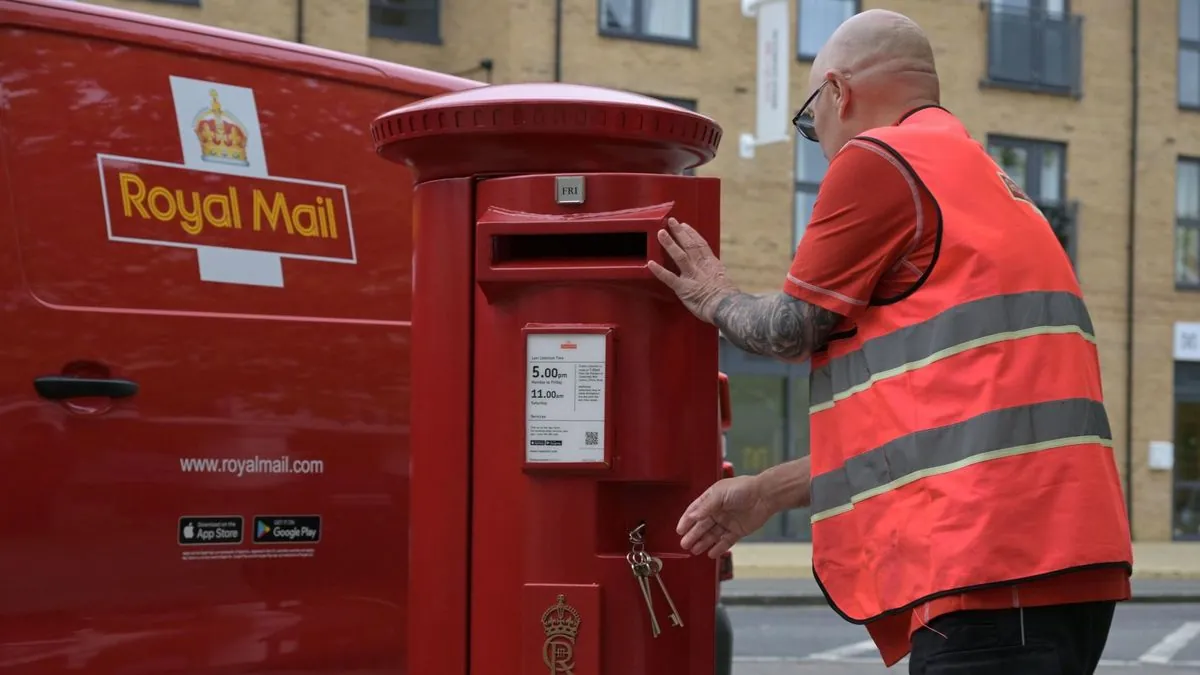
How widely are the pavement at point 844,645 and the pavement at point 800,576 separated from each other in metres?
0.46

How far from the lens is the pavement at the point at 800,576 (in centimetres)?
1402

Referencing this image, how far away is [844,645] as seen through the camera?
34.1ft

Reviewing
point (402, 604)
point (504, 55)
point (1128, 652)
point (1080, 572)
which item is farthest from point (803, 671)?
point (504, 55)

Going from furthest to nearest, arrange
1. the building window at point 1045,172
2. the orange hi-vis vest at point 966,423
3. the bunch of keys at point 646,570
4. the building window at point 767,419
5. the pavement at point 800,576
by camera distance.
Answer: the building window at point 1045,172
the building window at point 767,419
the pavement at point 800,576
the bunch of keys at point 646,570
the orange hi-vis vest at point 966,423

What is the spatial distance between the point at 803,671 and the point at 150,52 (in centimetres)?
649

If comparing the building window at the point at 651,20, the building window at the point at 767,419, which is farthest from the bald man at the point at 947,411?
the building window at the point at 767,419

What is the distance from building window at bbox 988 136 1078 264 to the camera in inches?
830

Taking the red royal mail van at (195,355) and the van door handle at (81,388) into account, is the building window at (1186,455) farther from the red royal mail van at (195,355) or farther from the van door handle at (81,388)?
the van door handle at (81,388)

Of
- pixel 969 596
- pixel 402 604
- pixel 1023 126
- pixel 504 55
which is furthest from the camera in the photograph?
pixel 1023 126

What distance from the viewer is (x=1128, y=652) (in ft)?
34.1

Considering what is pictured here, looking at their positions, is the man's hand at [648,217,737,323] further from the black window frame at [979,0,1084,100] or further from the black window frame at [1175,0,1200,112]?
the black window frame at [1175,0,1200,112]

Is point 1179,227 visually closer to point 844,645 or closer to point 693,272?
point 844,645

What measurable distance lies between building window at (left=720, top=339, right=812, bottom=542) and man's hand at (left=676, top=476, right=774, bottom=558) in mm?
16778

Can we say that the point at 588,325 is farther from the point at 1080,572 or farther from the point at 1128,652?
the point at 1128,652
